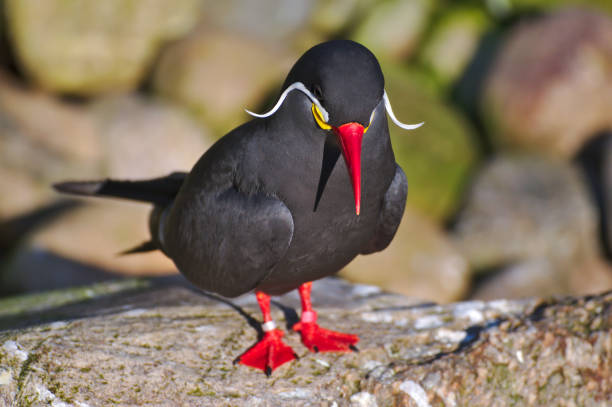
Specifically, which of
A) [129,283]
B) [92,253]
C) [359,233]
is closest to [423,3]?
[92,253]

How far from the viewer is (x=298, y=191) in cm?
337

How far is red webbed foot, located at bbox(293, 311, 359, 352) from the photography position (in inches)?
152

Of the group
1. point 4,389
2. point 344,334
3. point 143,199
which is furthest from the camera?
point 143,199

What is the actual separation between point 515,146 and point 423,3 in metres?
3.34

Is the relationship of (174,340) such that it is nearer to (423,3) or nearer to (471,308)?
(471,308)

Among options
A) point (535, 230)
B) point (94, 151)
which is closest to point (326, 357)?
point (535, 230)

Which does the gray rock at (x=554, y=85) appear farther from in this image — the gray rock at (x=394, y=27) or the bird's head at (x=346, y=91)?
the bird's head at (x=346, y=91)

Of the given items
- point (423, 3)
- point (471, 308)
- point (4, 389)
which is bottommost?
point (4, 389)

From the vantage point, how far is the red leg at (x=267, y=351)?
12.0 ft

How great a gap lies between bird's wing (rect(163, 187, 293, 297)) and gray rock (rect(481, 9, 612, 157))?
7.08m

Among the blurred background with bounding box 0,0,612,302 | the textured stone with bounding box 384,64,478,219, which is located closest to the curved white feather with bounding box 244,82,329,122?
the blurred background with bounding box 0,0,612,302

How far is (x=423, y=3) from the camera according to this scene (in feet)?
38.6

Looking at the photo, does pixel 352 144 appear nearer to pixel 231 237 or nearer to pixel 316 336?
pixel 231 237

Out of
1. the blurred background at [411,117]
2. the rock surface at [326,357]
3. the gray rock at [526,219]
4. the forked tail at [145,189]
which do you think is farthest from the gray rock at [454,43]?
the forked tail at [145,189]
